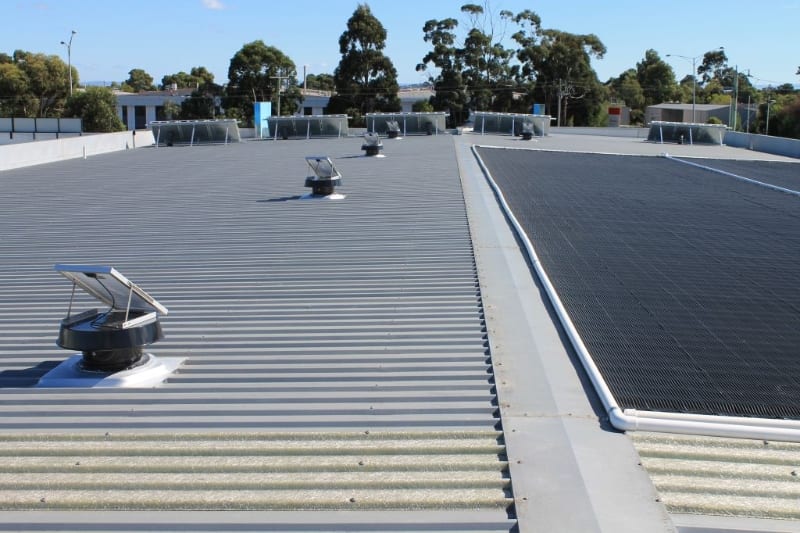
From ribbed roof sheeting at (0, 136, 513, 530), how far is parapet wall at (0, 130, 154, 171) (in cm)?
815

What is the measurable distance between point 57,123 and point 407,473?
155ft

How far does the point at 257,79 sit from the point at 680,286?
2622 inches

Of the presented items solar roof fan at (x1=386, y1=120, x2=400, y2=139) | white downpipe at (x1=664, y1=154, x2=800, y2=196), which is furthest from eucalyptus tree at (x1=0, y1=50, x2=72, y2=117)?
white downpipe at (x1=664, y1=154, x2=800, y2=196)

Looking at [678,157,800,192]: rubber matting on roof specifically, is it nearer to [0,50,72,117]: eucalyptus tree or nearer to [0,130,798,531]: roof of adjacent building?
[0,130,798,531]: roof of adjacent building

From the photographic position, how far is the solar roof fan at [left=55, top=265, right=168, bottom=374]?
245 inches

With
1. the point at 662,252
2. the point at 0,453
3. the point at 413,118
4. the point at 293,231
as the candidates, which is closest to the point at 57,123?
the point at 413,118

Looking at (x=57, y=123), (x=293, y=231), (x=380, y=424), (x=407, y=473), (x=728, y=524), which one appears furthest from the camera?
(x=57, y=123)

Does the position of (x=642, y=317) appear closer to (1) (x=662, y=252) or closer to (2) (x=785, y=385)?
(2) (x=785, y=385)

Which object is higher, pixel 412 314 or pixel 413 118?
pixel 413 118

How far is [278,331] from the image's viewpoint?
25.2 feet

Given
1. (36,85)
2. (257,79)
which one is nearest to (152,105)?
(36,85)

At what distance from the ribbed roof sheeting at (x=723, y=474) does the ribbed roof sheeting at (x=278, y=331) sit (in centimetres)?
85

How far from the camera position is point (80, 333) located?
6223mm

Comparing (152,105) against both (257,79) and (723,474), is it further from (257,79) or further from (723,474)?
(723,474)
